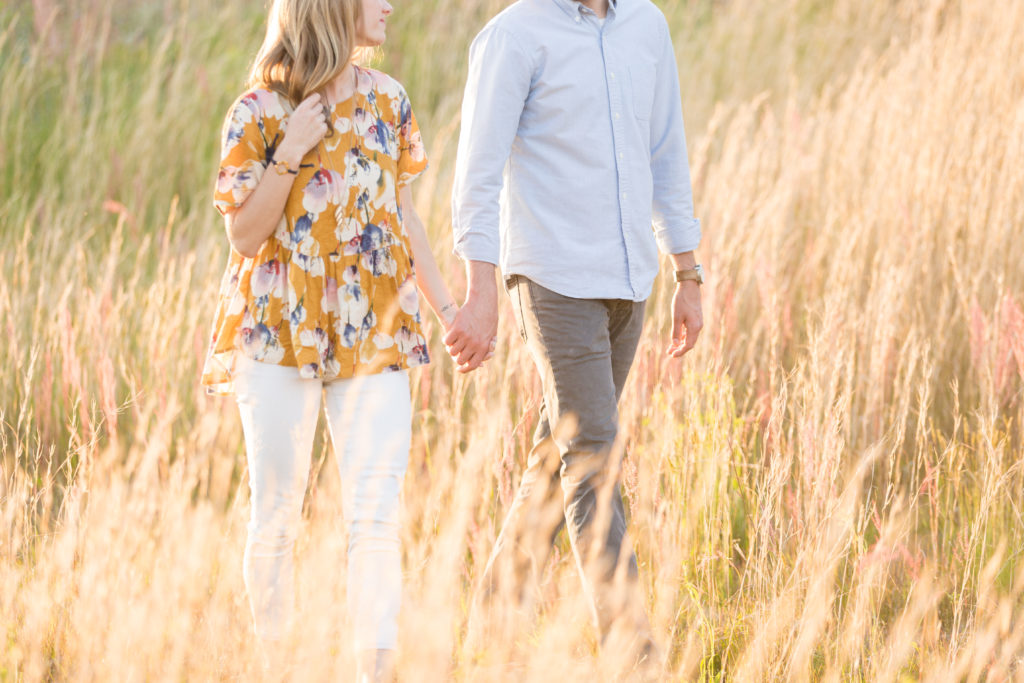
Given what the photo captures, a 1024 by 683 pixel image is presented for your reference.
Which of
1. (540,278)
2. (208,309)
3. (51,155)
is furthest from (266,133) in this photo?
(51,155)

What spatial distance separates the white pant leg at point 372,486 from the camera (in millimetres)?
2199

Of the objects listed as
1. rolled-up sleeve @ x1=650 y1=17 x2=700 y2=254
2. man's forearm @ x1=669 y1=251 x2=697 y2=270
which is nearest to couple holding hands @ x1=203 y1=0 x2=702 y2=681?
rolled-up sleeve @ x1=650 y1=17 x2=700 y2=254

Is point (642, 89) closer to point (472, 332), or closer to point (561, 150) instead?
point (561, 150)

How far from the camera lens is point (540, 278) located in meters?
2.30

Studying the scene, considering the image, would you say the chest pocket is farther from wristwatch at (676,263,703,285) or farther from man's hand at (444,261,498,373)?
man's hand at (444,261,498,373)

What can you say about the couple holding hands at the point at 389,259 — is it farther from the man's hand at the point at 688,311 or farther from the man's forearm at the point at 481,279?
the man's hand at the point at 688,311

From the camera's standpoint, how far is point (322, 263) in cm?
222

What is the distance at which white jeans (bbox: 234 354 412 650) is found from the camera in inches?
86.4

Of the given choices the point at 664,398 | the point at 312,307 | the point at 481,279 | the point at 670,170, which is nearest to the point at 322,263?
the point at 312,307

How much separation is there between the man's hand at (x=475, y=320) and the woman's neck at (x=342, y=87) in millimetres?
473

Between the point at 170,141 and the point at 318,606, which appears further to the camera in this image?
the point at 170,141

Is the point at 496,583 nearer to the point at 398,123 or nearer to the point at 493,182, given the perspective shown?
the point at 493,182

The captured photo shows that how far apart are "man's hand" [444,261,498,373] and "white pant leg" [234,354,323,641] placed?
32 cm

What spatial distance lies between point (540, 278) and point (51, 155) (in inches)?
158
